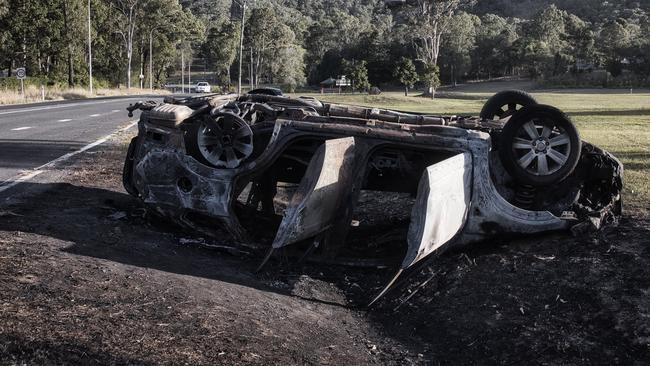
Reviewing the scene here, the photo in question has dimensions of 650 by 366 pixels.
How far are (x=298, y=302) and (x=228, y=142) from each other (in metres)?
1.84

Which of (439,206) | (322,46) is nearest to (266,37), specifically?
(322,46)

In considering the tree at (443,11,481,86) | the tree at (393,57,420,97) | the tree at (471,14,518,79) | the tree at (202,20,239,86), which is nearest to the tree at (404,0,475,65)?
the tree at (393,57,420,97)

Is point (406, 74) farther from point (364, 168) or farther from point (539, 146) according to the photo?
point (364, 168)

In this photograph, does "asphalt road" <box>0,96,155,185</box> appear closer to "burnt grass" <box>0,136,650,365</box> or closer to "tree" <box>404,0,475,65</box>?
"burnt grass" <box>0,136,650,365</box>

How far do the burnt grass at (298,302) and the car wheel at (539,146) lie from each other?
1.85 feet

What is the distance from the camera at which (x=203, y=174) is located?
5887 mm

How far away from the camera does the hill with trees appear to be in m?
59.2

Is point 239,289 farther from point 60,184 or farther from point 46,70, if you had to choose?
point 46,70

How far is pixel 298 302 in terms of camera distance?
4785mm

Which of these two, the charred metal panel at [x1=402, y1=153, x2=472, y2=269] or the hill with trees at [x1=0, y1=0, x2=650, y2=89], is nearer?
the charred metal panel at [x1=402, y1=153, x2=472, y2=269]

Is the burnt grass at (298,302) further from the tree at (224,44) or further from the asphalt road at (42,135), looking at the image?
the tree at (224,44)

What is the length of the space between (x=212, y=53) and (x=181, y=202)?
90.0m

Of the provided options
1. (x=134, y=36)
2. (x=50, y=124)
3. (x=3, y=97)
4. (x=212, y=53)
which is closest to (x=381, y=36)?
(x=212, y=53)

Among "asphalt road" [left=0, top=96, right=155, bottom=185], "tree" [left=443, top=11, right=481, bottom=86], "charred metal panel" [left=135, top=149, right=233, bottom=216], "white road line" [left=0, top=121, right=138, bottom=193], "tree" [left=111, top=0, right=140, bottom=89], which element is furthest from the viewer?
"tree" [left=443, top=11, right=481, bottom=86]
